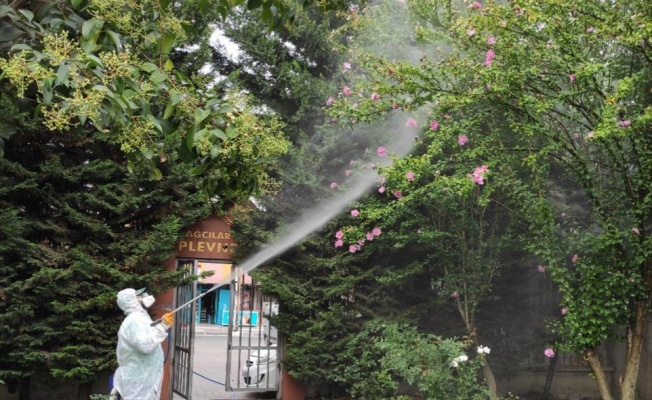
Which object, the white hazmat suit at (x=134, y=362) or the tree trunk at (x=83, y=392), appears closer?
the white hazmat suit at (x=134, y=362)

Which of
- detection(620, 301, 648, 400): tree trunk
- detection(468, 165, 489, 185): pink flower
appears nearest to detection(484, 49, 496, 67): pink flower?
detection(468, 165, 489, 185): pink flower

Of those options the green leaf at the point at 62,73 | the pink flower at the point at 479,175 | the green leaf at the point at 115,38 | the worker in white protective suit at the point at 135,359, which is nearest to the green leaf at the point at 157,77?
the green leaf at the point at 115,38

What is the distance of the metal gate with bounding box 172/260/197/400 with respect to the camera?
31.3 feet

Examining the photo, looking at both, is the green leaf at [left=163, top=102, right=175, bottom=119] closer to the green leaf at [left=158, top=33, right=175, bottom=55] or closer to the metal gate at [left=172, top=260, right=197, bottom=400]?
the green leaf at [left=158, top=33, right=175, bottom=55]

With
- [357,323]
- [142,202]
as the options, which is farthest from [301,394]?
[142,202]

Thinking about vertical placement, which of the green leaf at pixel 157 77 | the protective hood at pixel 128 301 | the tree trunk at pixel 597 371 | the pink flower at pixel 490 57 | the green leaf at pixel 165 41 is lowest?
the tree trunk at pixel 597 371

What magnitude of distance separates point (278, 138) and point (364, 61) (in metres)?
3.16

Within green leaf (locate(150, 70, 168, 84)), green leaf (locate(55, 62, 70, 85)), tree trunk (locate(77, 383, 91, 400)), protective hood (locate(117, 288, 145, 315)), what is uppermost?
green leaf (locate(150, 70, 168, 84))

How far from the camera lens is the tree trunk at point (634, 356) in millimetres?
7090

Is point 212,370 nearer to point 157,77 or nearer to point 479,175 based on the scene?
point 479,175

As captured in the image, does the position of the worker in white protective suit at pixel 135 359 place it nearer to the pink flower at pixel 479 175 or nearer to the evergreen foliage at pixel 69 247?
the evergreen foliage at pixel 69 247

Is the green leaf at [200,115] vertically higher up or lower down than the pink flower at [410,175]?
lower down

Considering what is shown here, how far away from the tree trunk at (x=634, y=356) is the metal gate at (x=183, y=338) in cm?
567

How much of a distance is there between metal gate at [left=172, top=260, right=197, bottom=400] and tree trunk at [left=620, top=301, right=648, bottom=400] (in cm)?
567
